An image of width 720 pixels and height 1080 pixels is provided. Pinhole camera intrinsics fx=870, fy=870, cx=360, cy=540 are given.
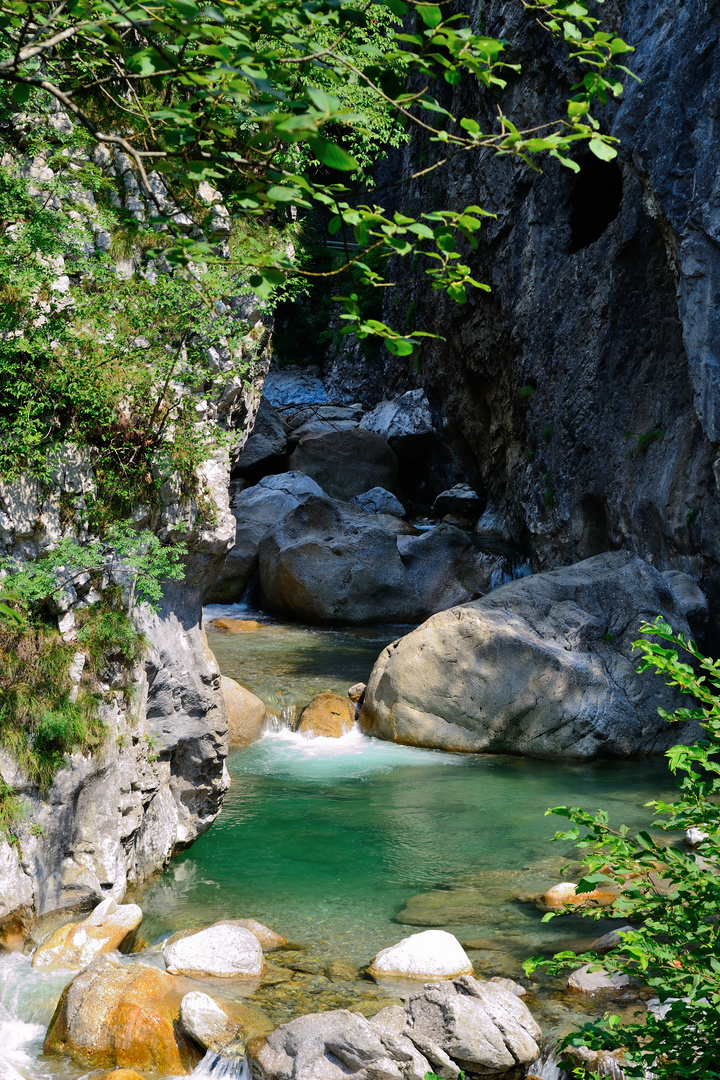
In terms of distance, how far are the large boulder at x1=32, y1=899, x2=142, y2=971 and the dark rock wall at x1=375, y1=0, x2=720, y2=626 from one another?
317 inches

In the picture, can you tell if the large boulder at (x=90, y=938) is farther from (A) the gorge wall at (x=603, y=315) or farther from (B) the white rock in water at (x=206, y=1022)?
(A) the gorge wall at (x=603, y=315)

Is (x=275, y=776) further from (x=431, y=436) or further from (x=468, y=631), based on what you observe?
(x=431, y=436)

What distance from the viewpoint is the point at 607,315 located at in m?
15.0

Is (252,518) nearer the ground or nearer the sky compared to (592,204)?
nearer the ground

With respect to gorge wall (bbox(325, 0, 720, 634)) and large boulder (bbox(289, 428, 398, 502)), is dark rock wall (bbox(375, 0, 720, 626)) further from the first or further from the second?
large boulder (bbox(289, 428, 398, 502))

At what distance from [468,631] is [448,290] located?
817 centimetres

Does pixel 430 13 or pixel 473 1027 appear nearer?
pixel 430 13

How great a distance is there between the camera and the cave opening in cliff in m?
17.1

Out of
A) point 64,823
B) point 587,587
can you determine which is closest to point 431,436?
point 587,587

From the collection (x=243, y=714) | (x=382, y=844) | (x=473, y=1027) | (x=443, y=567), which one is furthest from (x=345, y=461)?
(x=473, y=1027)

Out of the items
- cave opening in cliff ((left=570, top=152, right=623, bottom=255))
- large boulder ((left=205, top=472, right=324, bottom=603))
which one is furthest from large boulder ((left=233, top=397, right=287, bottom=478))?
cave opening in cliff ((left=570, top=152, right=623, bottom=255))

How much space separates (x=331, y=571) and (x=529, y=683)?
622 centimetres

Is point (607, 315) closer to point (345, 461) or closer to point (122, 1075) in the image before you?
point (345, 461)

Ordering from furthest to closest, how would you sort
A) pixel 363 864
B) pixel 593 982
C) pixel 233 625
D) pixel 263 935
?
pixel 233 625 → pixel 363 864 → pixel 263 935 → pixel 593 982
